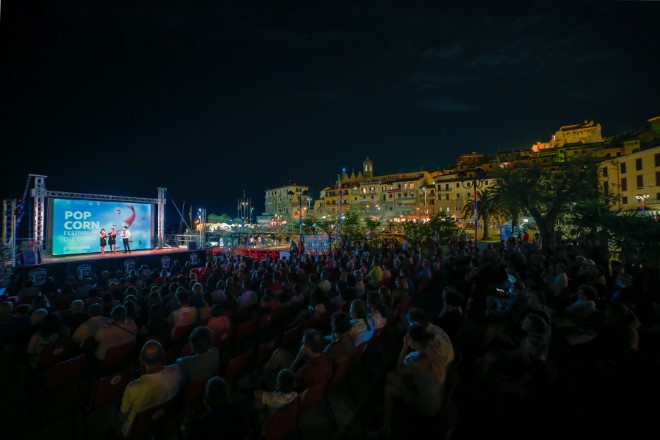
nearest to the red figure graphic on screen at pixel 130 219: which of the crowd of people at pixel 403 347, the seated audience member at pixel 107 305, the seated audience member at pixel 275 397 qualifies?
the crowd of people at pixel 403 347

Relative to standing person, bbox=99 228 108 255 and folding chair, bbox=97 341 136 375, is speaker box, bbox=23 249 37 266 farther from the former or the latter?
folding chair, bbox=97 341 136 375

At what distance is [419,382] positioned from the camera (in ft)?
10.2

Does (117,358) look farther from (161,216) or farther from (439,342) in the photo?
(161,216)

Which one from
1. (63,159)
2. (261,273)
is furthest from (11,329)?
(63,159)

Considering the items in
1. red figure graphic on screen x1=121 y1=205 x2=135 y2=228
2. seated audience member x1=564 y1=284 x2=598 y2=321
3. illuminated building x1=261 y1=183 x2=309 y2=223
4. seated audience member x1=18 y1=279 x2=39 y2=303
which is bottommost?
seated audience member x1=18 y1=279 x2=39 y2=303

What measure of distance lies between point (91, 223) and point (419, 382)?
810 inches

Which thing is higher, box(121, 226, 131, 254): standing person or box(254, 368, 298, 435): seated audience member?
box(121, 226, 131, 254): standing person

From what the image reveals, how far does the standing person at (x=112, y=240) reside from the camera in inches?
726

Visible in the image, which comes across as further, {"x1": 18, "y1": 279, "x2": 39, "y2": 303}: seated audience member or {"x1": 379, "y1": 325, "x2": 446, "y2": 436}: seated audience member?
{"x1": 18, "y1": 279, "x2": 39, "y2": 303}: seated audience member

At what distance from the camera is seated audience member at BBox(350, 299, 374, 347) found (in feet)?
15.3

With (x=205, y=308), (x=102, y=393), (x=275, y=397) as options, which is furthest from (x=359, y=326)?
(x=205, y=308)

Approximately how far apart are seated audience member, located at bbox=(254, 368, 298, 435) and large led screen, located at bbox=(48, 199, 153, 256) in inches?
735

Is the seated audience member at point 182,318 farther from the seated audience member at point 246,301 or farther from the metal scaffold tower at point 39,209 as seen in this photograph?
the metal scaffold tower at point 39,209

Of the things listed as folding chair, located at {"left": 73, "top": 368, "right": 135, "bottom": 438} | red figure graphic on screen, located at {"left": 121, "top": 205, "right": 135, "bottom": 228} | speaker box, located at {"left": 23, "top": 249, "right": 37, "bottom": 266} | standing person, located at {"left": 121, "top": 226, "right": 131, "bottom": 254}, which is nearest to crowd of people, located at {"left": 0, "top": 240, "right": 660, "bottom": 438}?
folding chair, located at {"left": 73, "top": 368, "right": 135, "bottom": 438}
